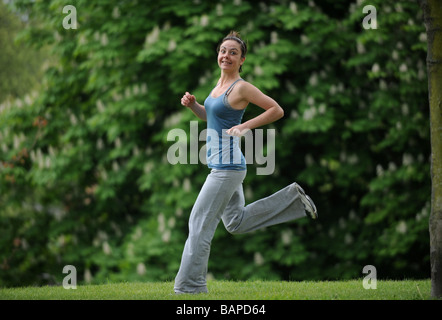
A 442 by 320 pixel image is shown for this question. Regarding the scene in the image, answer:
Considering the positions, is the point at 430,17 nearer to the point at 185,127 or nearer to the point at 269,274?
the point at 185,127

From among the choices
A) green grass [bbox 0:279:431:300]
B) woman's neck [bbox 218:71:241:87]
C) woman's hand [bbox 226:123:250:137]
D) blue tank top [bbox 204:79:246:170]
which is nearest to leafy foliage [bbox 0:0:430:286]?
green grass [bbox 0:279:431:300]

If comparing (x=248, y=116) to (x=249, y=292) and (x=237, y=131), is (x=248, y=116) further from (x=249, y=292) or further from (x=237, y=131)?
(x=237, y=131)

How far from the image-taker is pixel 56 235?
12.5 m

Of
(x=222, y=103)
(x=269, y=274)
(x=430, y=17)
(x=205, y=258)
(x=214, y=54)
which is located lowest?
(x=269, y=274)

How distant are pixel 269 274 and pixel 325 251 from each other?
146cm

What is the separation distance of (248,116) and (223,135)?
5.51 meters

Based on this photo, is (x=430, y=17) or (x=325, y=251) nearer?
(x=430, y=17)

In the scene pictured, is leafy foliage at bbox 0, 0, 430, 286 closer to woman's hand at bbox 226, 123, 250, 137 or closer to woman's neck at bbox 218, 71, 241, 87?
woman's neck at bbox 218, 71, 241, 87

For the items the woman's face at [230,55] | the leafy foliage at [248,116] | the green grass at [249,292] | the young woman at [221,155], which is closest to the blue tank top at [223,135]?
the young woman at [221,155]

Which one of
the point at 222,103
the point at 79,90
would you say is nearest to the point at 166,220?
the point at 79,90

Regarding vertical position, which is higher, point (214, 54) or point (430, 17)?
point (214, 54)

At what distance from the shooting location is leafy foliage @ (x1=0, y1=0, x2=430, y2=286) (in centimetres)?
1026

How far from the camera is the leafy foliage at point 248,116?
10258mm

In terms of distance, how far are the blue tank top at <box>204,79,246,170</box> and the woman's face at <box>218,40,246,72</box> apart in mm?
142
